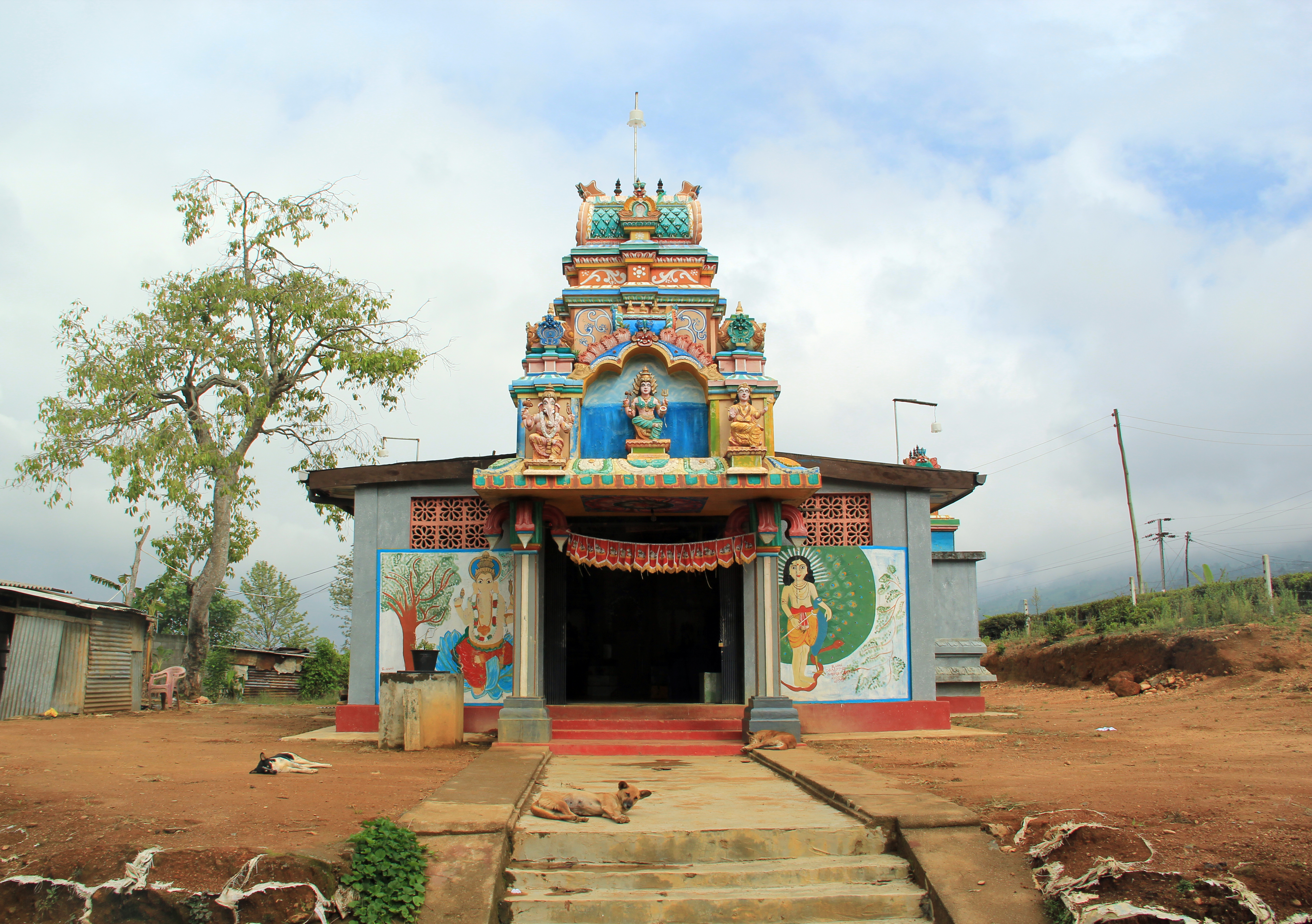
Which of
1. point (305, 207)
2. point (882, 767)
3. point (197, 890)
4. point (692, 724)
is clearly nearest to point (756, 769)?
point (882, 767)

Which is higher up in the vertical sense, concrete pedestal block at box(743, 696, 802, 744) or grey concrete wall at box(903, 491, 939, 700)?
grey concrete wall at box(903, 491, 939, 700)

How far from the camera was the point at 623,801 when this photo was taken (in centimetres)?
777

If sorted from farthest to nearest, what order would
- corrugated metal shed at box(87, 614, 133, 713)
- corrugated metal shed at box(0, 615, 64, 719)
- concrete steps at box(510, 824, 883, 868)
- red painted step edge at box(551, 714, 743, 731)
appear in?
corrugated metal shed at box(87, 614, 133, 713)
corrugated metal shed at box(0, 615, 64, 719)
red painted step edge at box(551, 714, 743, 731)
concrete steps at box(510, 824, 883, 868)

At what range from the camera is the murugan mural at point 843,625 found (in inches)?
524

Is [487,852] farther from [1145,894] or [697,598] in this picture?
[697,598]

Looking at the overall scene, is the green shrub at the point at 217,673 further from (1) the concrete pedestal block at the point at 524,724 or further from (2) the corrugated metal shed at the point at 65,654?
(1) the concrete pedestal block at the point at 524,724

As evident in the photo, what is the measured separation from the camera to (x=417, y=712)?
1158cm

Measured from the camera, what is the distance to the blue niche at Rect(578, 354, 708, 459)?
13.1 meters

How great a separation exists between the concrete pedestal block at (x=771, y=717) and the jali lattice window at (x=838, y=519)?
2.47 m

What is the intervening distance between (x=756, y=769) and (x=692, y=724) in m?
2.69

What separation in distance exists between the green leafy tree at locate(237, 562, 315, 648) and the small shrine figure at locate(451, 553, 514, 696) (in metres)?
43.6

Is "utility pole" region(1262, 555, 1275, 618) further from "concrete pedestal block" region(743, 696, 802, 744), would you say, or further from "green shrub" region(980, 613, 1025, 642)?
"concrete pedestal block" region(743, 696, 802, 744)

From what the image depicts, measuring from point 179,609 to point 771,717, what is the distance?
34.1 meters

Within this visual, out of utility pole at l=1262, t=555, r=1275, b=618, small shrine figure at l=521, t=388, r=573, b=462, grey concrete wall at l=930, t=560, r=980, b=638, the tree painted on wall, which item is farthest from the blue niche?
utility pole at l=1262, t=555, r=1275, b=618
